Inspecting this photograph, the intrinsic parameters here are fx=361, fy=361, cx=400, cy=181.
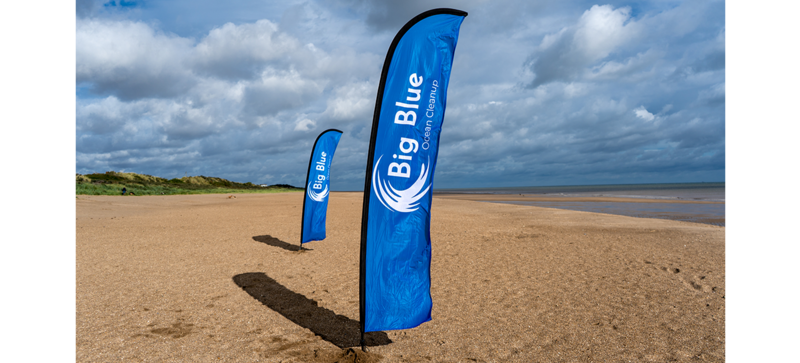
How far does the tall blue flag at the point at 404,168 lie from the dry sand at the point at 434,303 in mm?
769

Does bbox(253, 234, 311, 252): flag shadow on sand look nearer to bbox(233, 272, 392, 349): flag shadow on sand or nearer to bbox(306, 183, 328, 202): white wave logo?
bbox(306, 183, 328, 202): white wave logo

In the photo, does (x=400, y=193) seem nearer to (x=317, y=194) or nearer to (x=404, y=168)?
(x=404, y=168)

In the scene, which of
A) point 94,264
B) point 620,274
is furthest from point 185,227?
point 620,274

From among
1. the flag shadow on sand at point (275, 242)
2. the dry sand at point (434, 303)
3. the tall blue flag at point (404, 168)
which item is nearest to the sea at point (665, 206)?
the dry sand at point (434, 303)

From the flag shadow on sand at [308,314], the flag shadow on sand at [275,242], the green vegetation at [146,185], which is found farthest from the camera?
the green vegetation at [146,185]

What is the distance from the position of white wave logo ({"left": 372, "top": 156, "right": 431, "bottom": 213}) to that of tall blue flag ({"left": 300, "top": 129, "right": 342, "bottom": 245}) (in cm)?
678

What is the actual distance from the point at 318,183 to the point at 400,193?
23.1 ft

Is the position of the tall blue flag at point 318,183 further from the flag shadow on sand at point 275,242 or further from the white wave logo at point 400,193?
the white wave logo at point 400,193

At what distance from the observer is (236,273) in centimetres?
822

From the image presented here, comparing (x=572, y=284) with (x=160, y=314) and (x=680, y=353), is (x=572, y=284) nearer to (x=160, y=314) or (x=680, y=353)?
(x=680, y=353)

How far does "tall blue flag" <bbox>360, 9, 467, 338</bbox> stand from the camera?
4016mm

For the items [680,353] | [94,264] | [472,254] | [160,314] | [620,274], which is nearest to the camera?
[680,353]

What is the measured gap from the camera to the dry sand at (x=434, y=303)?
A: 441 cm

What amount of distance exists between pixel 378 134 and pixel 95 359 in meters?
4.17
